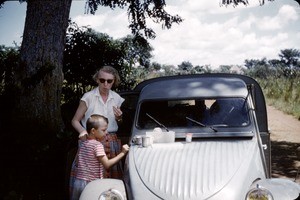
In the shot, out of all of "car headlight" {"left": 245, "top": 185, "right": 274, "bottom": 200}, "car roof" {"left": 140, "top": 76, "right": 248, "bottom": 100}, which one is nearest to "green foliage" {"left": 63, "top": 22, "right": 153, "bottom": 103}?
"car roof" {"left": 140, "top": 76, "right": 248, "bottom": 100}

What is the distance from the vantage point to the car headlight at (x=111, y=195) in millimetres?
3297

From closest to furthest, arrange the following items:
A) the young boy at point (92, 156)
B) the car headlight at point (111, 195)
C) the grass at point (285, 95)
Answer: the car headlight at point (111, 195), the young boy at point (92, 156), the grass at point (285, 95)

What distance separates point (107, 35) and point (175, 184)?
9385 mm

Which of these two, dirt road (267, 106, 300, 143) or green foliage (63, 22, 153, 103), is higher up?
green foliage (63, 22, 153, 103)

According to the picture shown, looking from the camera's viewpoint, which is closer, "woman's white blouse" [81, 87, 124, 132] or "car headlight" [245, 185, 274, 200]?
"car headlight" [245, 185, 274, 200]

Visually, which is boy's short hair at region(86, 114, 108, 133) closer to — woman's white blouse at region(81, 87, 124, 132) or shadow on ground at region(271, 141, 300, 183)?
woman's white blouse at region(81, 87, 124, 132)

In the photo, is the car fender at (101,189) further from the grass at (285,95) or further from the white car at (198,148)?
the grass at (285,95)

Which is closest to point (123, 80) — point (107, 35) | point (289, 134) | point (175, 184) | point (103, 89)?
point (107, 35)

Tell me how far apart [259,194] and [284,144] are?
688 centimetres

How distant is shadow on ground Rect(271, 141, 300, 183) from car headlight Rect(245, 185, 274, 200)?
3.07 meters

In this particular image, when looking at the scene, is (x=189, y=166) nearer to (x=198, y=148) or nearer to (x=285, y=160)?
(x=198, y=148)

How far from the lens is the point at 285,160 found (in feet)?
25.2

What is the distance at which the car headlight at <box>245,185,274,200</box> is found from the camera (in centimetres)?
309

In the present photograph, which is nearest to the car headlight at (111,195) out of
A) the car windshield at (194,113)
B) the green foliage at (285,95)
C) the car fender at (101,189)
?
the car fender at (101,189)
